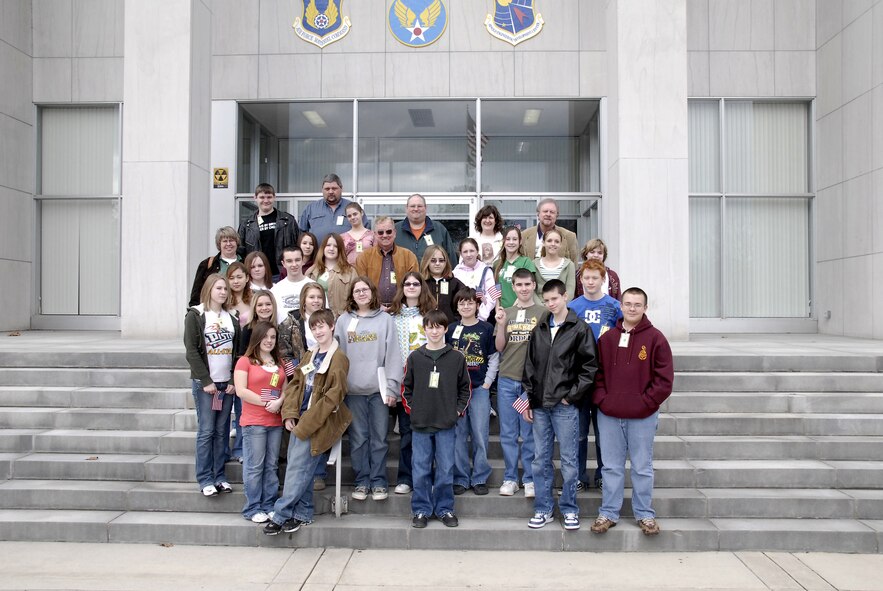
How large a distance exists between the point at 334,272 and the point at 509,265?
1.69 metres

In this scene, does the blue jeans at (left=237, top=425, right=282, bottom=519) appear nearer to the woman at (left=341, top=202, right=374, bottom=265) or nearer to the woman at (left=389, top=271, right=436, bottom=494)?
the woman at (left=389, top=271, right=436, bottom=494)

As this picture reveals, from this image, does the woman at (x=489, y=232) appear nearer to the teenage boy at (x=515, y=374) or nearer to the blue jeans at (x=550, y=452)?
the teenage boy at (x=515, y=374)

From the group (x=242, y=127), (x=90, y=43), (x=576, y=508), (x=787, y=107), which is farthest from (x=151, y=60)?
(x=787, y=107)

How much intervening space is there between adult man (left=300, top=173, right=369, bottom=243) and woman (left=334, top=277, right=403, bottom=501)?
2.16 meters

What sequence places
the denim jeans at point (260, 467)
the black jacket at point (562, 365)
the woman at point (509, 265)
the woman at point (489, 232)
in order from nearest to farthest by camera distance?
the black jacket at point (562, 365), the denim jeans at point (260, 467), the woman at point (509, 265), the woman at point (489, 232)

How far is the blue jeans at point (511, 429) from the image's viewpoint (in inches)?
212

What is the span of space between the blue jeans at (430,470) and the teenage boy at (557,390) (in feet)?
2.17

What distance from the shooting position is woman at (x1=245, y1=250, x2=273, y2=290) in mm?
6207

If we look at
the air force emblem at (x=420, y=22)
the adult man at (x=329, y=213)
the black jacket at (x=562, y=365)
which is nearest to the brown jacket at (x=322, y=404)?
the black jacket at (x=562, y=365)

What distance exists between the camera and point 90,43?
12812mm

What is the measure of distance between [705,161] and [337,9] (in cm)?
774

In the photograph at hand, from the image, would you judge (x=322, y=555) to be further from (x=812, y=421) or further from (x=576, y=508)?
(x=812, y=421)

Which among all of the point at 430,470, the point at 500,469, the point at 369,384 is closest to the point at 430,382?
the point at 369,384

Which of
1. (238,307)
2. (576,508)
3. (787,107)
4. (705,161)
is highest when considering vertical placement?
(787,107)
